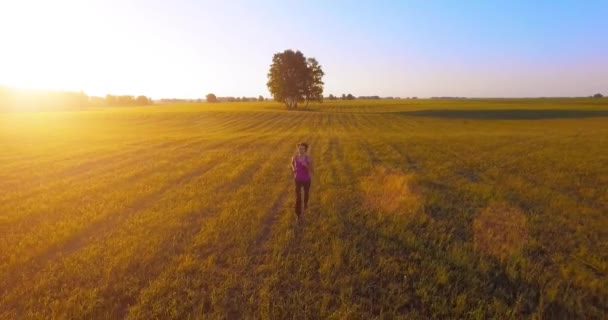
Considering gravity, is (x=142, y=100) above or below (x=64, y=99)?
below

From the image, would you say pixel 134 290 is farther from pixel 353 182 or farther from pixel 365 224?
pixel 353 182

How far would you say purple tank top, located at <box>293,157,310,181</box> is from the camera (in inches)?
344

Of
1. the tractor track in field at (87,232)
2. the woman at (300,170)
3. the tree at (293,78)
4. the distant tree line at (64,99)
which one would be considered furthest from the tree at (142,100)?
the woman at (300,170)

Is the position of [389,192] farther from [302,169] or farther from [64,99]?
[64,99]

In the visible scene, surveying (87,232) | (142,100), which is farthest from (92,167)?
(142,100)

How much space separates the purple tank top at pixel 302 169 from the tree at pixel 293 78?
6971cm

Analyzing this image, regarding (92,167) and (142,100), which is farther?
(142,100)

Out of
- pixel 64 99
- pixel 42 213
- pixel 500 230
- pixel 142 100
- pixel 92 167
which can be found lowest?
pixel 92 167

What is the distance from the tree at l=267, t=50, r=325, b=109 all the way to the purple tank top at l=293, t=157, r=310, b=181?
229 ft

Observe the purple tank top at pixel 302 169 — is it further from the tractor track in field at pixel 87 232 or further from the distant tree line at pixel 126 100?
the distant tree line at pixel 126 100

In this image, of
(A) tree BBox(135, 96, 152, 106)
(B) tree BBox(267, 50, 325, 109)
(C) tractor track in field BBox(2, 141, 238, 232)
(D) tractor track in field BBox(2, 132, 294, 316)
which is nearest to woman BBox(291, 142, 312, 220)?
(D) tractor track in field BBox(2, 132, 294, 316)

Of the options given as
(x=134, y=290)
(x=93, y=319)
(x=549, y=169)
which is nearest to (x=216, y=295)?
(x=134, y=290)

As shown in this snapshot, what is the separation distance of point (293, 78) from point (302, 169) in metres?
70.7

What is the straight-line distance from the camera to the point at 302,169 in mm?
8797
